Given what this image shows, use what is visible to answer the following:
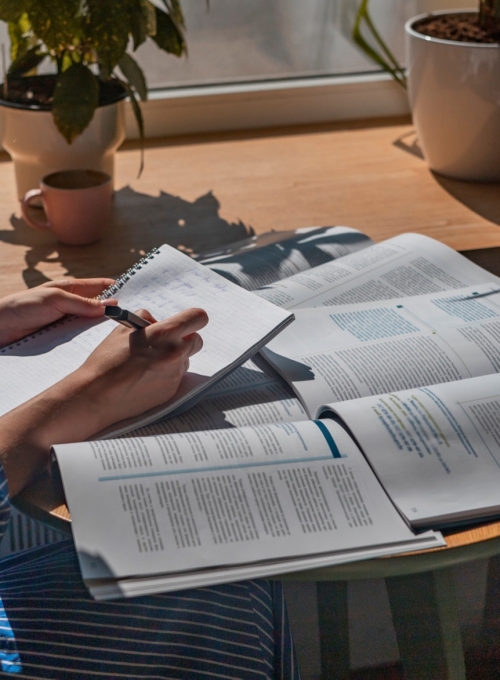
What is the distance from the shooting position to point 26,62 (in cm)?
125

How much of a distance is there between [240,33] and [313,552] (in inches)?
56.7

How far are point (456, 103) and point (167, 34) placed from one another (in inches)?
20.3

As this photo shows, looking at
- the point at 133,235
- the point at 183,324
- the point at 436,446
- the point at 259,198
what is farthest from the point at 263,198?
the point at 436,446

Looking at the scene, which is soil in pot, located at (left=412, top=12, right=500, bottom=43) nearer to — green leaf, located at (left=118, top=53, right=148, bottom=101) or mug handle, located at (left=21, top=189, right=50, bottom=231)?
green leaf, located at (left=118, top=53, right=148, bottom=101)

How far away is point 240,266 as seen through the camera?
35.5 inches

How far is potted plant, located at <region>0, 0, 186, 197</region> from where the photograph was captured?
42.9 inches

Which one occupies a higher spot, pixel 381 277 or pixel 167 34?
pixel 167 34

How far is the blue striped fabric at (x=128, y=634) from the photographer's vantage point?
21.6 inches

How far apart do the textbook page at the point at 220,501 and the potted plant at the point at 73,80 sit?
72 cm

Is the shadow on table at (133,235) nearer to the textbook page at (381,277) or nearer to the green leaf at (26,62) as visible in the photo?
the green leaf at (26,62)

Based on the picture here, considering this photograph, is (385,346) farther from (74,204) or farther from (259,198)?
(259,198)

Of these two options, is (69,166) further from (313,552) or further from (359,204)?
(313,552)

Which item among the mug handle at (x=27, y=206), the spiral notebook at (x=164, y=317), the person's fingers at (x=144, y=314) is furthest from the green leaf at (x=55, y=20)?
the person's fingers at (x=144, y=314)

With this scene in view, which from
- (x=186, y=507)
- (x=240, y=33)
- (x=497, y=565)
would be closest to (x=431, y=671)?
(x=497, y=565)
